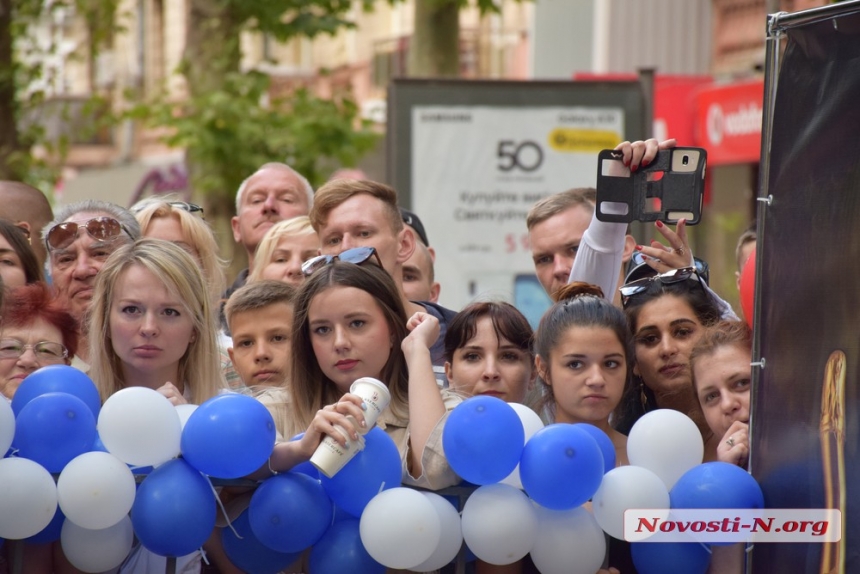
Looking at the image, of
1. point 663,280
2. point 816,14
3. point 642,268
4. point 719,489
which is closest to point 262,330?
point 642,268

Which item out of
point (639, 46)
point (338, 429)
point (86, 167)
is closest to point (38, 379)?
point (338, 429)

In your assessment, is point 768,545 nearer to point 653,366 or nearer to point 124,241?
point 653,366

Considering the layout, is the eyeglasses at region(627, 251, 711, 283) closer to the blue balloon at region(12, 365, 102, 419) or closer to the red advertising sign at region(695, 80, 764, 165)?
the blue balloon at region(12, 365, 102, 419)

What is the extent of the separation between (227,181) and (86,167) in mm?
20300

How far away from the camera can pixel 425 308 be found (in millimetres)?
5492

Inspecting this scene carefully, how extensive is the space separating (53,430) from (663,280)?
2220mm

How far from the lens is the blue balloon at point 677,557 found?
396 cm

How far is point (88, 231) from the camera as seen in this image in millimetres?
5801

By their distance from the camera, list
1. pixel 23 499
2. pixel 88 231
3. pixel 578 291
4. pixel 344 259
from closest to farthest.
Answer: pixel 23 499, pixel 344 259, pixel 578 291, pixel 88 231

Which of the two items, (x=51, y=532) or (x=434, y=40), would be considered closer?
(x=51, y=532)

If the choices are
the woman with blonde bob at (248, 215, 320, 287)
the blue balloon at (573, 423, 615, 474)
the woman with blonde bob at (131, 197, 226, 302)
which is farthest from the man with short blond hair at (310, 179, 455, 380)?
the blue balloon at (573, 423, 615, 474)

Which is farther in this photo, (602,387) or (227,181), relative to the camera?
(227,181)

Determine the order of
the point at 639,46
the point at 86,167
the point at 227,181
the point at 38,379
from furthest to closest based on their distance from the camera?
the point at 86,167 → the point at 639,46 → the point at 227,181 → the point at 38,379

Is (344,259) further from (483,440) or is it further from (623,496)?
(623,496)
